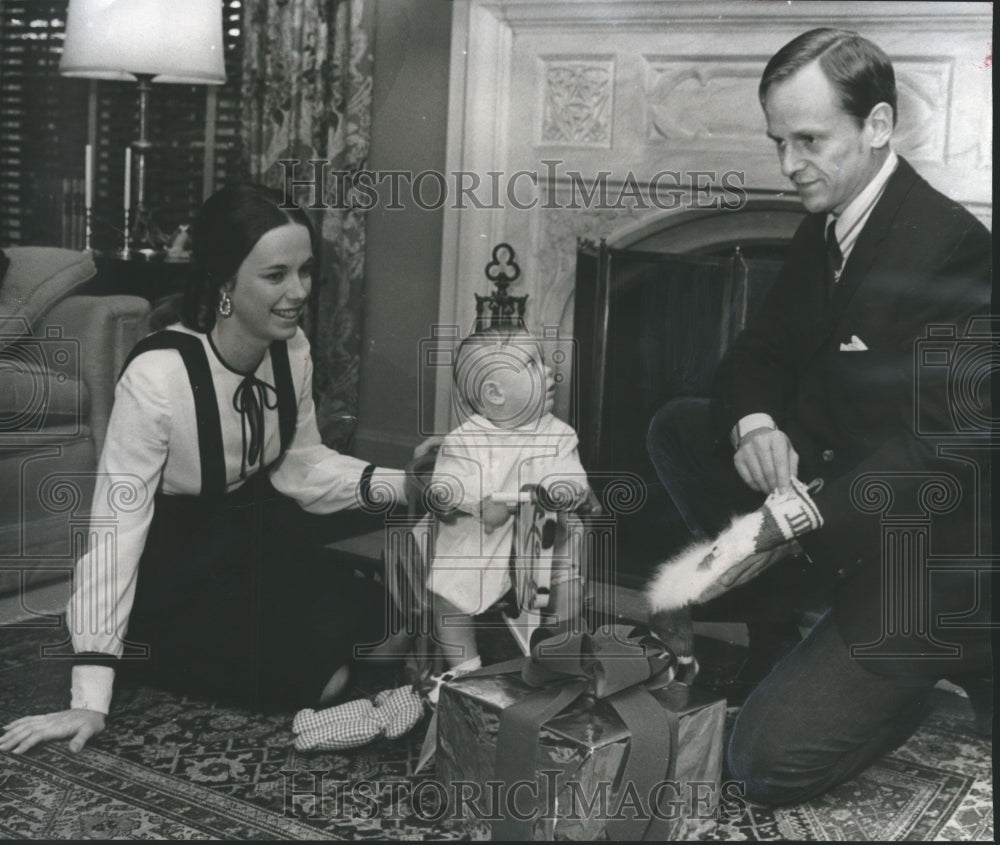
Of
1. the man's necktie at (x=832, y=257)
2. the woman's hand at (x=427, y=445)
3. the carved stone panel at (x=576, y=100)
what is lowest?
the woman's hand at (x=427, y=445)

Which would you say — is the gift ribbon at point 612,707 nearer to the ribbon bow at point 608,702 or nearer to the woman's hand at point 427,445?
the ribbon bow at point 608,702

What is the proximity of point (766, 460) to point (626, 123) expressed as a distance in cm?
42

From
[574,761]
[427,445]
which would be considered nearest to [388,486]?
[427,445]

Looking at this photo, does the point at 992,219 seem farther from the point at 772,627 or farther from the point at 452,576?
the point at 452,576

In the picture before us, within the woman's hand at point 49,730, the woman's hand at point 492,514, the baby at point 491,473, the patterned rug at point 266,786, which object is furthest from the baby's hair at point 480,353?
the woman's hand at point 49,730

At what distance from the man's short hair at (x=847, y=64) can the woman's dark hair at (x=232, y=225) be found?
1.88ft

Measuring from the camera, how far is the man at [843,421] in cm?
136

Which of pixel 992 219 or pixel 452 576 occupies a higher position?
pixel 992 219

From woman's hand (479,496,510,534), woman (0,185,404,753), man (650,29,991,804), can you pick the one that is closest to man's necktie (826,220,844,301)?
man (650,29,991,804)

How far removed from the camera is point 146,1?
1396mm

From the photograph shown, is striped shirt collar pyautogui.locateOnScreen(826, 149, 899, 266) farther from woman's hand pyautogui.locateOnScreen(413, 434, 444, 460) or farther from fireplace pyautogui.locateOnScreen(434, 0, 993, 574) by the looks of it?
woman's hand pyautogui.locateOnScreen(413, 434, 444, 460)

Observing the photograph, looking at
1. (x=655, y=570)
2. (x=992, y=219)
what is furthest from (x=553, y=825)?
(x=992, y=219)

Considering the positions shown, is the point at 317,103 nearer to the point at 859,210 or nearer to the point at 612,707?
the point at 859,210

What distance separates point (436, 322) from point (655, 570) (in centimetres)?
38
